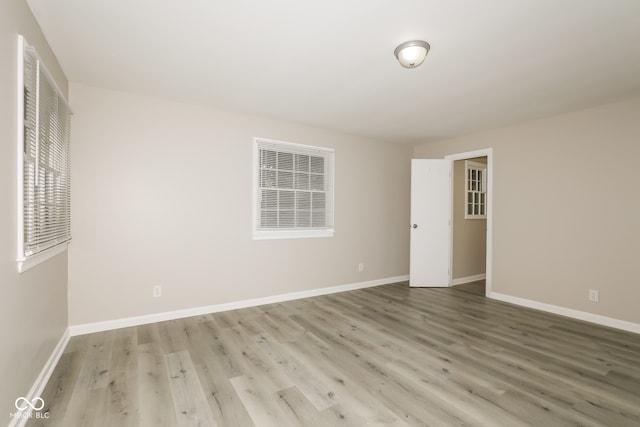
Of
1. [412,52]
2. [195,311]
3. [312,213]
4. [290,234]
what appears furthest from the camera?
[312,213]

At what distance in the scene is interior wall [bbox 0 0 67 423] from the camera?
57.3 inches

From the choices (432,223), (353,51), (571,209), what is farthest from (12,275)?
(571,209)

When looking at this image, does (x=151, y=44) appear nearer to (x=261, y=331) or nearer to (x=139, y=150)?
(x=139, y=150)

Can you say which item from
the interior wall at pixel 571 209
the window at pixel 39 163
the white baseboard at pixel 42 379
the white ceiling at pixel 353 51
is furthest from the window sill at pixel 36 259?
the interior wall at pixel 571 209

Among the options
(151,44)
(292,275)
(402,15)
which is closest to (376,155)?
(292,275)

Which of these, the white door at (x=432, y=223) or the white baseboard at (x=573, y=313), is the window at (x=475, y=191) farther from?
the white baseboard at (x=573, y=313)

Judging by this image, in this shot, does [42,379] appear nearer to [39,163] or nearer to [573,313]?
[39,163]

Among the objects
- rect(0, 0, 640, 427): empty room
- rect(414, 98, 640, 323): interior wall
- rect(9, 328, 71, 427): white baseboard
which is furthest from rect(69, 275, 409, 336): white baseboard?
rect(414, 98, 640, 323): interior wall

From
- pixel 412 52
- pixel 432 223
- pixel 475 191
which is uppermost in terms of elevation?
pixel 412 52

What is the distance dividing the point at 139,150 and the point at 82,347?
6.32 feet

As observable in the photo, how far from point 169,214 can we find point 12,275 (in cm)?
176

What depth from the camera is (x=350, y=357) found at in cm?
246

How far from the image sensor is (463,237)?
5160 millimetres

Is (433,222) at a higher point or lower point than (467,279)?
higher
